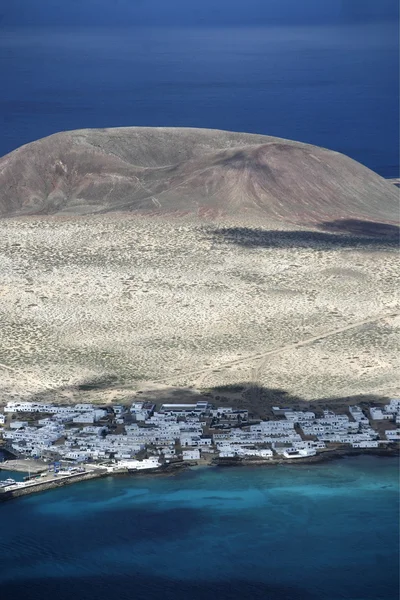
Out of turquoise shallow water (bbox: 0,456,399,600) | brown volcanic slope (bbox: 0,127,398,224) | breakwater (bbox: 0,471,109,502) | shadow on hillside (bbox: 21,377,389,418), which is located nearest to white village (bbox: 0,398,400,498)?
breakwater (bbox: 0,471,109,502)

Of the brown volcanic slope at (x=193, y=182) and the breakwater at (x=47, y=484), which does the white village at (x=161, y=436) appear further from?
the brown volcanic slope at (x=193, y=182)

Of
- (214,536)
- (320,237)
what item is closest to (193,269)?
(320,237)

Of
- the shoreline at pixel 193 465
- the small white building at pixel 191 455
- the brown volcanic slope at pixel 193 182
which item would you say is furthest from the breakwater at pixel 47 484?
the brown volcanic slope at pixel 193 182

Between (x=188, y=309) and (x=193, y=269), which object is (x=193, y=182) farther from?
(x=188, y=309)

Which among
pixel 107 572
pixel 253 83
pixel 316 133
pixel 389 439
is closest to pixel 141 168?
pixel 389 439

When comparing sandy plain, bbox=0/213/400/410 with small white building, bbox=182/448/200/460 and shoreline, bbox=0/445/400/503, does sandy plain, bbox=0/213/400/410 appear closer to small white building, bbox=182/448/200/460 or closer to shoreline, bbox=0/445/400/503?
shoreline, bbox=0/445/400/503

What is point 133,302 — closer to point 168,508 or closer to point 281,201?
point 281,201
